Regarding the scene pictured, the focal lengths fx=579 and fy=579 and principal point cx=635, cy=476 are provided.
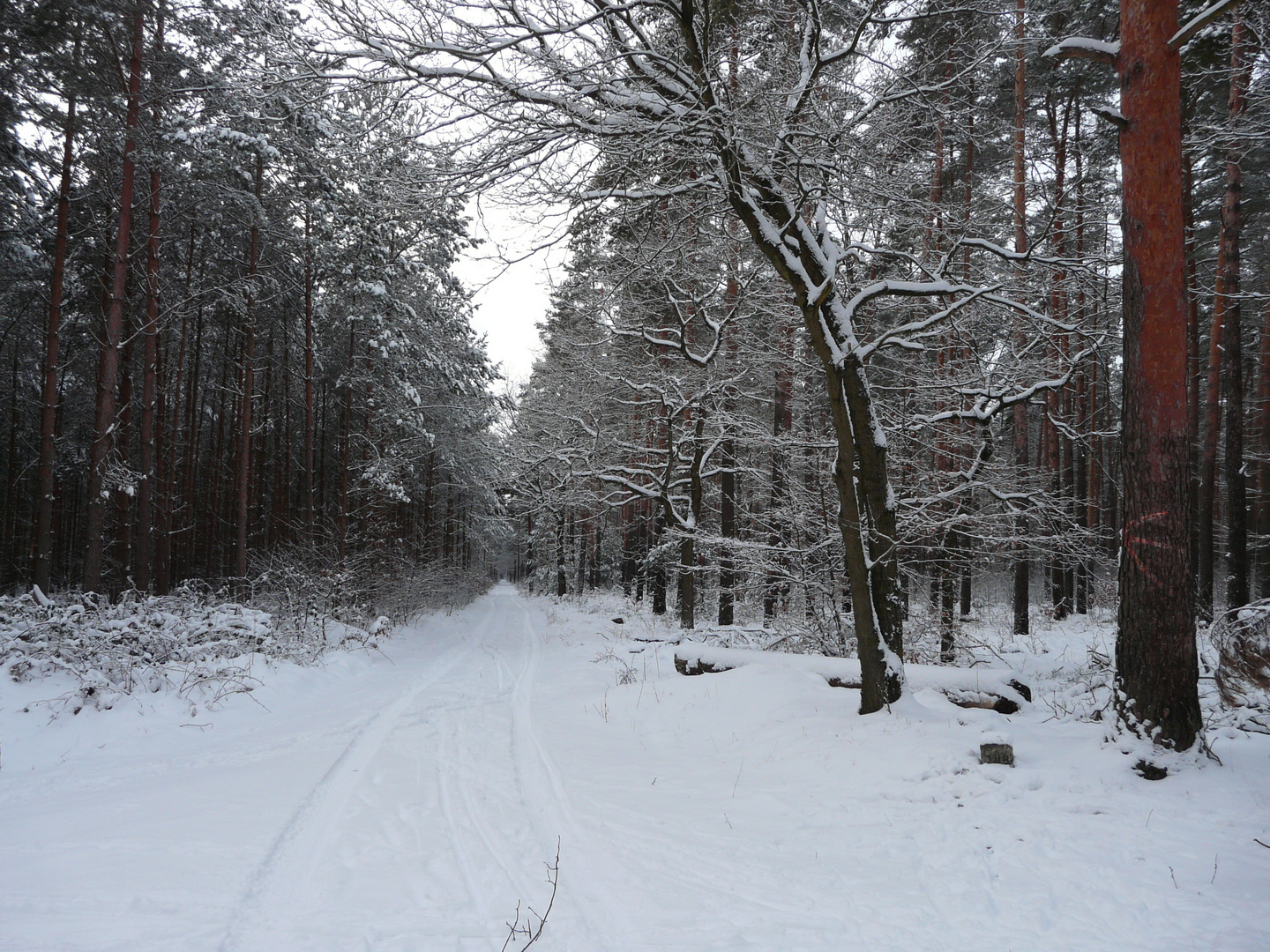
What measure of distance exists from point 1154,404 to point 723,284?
9.69 m

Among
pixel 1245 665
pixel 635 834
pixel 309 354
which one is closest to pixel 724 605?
pixel 1245 665

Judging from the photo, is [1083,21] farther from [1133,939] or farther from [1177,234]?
[1133,939]

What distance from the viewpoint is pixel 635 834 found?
4.02m

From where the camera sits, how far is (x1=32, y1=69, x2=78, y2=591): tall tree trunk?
10.4 m

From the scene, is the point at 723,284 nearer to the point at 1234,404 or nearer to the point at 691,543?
the point at 691,543

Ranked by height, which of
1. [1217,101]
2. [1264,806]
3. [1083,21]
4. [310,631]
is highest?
[1083,21]

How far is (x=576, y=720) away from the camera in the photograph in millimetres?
7270

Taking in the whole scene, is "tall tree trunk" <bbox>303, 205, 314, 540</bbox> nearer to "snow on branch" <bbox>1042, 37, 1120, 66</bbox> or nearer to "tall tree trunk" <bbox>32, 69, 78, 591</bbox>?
"tall tree trunk" <bbox>32, 69, 78, 591</bbox>

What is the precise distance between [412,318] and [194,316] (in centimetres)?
734

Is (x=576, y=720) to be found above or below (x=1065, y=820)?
below

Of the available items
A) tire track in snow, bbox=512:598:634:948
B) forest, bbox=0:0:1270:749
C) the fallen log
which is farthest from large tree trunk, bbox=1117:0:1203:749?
tire track in snow, bbox=512:598:634:948

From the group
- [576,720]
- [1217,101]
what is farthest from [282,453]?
[1217,101]

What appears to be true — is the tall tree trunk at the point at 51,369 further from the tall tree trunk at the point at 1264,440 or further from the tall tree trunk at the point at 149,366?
the tall tree trunk at the point at 1264,440

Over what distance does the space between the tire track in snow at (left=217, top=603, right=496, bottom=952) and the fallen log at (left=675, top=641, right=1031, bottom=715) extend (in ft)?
14.4
